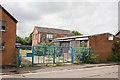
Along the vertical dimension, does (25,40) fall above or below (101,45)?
above

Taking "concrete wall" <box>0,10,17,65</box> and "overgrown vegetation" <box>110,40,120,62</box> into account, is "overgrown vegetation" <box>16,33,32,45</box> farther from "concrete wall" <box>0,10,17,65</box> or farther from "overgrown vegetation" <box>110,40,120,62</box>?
"concrete wall" <box>0,10,17,65</box>

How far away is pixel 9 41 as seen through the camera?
2048 centimetres

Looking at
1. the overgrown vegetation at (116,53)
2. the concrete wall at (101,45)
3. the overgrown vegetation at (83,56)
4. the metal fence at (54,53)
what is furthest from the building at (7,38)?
the overgrown vegetation at (116,53)

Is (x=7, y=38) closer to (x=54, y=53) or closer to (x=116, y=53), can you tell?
(x=54, y=53)

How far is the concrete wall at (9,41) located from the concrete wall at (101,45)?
35.1 feet

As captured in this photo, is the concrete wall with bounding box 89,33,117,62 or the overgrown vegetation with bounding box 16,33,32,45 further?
the overgrown vegetation with bounding box 16,33,32,45

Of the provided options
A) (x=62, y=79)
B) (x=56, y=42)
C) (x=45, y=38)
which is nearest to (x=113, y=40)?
(x=56, y=42)

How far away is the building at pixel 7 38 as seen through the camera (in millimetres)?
19938

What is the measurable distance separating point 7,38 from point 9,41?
357 mm

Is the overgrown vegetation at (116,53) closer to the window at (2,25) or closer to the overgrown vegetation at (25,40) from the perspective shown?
the window at (2,25)

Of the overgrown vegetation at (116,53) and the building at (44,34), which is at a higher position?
the building at (44,34)

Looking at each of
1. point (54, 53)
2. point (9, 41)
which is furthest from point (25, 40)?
point (9, 41)

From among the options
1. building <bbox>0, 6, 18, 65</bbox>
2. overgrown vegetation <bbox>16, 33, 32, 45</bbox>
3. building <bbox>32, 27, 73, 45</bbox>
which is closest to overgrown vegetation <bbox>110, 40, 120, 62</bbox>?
building <bbox>0, 6, 18, 65</bbox>

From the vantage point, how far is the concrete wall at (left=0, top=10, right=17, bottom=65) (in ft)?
65.7
